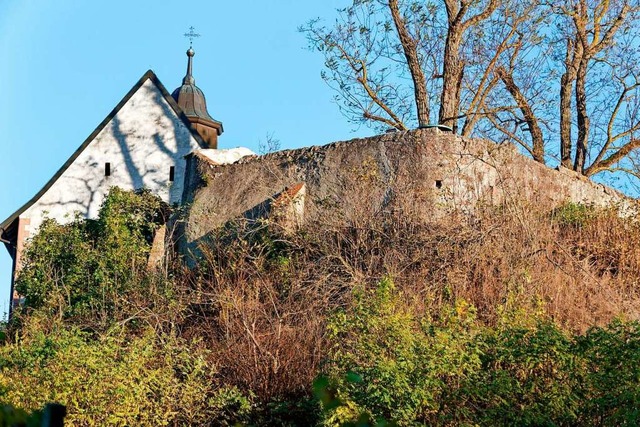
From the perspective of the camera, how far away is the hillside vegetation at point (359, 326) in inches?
419

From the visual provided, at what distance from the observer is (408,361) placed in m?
10.7

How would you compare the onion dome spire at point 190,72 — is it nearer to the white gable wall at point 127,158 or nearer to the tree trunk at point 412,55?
the white gable wall at point 127,158

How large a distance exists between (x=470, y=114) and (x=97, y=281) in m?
7.56

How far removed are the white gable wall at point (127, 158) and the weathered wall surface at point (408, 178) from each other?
7896 mm

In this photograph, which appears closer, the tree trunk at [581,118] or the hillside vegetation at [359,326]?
the hillside vegetation at [359,326]

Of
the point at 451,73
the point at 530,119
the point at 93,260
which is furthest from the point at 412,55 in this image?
the point at 93,260

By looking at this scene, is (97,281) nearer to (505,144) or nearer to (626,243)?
(505,144)

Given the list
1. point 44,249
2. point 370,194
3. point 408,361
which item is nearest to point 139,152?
point 44,249

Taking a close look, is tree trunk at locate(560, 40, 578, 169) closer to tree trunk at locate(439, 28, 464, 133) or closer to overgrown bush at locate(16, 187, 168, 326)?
tree trunk at locate(439, 28, 464, 133)

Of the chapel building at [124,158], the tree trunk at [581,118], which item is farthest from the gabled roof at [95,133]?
the tree trunk at [581,118]

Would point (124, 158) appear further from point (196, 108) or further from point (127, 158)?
point (196, 108)

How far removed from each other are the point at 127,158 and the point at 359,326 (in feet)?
47.8

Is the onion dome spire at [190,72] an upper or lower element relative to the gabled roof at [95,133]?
upper

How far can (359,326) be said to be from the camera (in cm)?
1177
